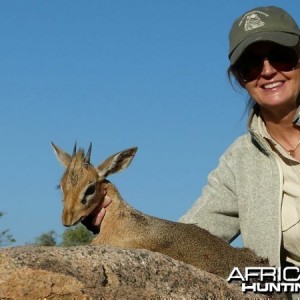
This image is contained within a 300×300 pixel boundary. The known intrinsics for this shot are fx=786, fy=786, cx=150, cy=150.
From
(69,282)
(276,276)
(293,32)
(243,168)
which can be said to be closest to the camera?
(69,282)

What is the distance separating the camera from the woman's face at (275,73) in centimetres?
879

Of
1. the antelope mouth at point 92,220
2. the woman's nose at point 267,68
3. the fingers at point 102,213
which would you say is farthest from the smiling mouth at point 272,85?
the antelope mouth at point 92,220

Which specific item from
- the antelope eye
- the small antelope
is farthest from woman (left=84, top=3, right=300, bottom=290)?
the antelope eye

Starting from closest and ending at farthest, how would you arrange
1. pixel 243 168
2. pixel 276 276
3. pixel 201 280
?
pixel 201 280 < pixel 276 276 < pixel 243 168

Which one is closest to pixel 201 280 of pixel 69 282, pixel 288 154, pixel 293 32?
pixel 69 282

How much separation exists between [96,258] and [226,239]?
3.58 m

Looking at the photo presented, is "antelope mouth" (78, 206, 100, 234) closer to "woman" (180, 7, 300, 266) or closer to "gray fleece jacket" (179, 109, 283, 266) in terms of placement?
"gray fleece jacket" (179, 109, 283, 266)

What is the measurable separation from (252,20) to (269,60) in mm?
491

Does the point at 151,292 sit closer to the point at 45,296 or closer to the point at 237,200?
the point at 45,296

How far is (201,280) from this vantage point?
6828mm

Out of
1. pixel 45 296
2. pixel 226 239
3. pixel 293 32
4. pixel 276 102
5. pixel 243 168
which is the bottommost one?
pixel 45 296

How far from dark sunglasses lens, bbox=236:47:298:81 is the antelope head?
5.36 ft

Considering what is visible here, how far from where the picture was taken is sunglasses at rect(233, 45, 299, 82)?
8766 millimetres

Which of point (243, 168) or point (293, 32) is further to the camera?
point (243, 168)
